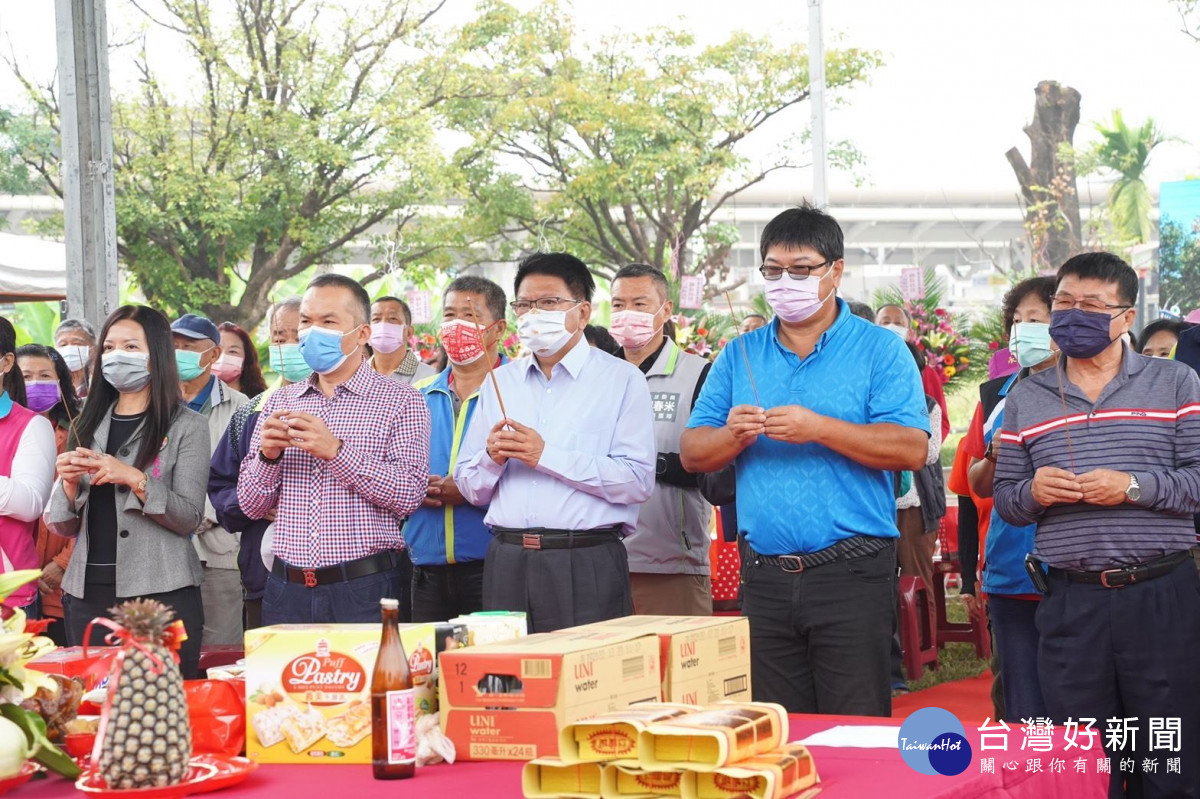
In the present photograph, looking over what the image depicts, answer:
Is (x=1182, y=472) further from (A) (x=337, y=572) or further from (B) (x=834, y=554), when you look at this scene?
(A) (x=337, y=572)

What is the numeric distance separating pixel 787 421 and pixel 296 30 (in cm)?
1491

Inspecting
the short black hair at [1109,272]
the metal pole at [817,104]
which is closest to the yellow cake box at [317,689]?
the short black hair at [1109,272]

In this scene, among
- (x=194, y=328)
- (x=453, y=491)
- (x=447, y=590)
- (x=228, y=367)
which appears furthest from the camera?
(x=228, y=367)

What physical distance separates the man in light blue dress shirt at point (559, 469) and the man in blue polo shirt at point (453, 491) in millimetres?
285

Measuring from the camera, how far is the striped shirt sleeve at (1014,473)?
3.26 m

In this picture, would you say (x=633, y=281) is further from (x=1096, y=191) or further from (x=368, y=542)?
(x=1096, y=191)

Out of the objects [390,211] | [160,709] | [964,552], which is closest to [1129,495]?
[964,552]

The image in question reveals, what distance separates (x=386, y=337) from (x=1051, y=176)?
15.2 metres

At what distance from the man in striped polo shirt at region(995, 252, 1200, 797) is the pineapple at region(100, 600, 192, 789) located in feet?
6.89

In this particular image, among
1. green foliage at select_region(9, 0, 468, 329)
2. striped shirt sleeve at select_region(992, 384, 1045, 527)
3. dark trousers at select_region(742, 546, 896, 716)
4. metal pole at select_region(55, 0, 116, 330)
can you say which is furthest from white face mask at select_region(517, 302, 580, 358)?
green foliage at select_region(9, 0, 468, 329)

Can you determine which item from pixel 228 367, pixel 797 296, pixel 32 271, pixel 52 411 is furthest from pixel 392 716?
pixel 32 271

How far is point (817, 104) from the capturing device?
948 cm

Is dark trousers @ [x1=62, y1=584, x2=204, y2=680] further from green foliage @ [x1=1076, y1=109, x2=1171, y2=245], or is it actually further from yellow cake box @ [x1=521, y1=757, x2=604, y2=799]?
green foliage @ [x1=1076, y1=109, x2=1171, y2=245]

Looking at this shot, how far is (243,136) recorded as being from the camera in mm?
16266
